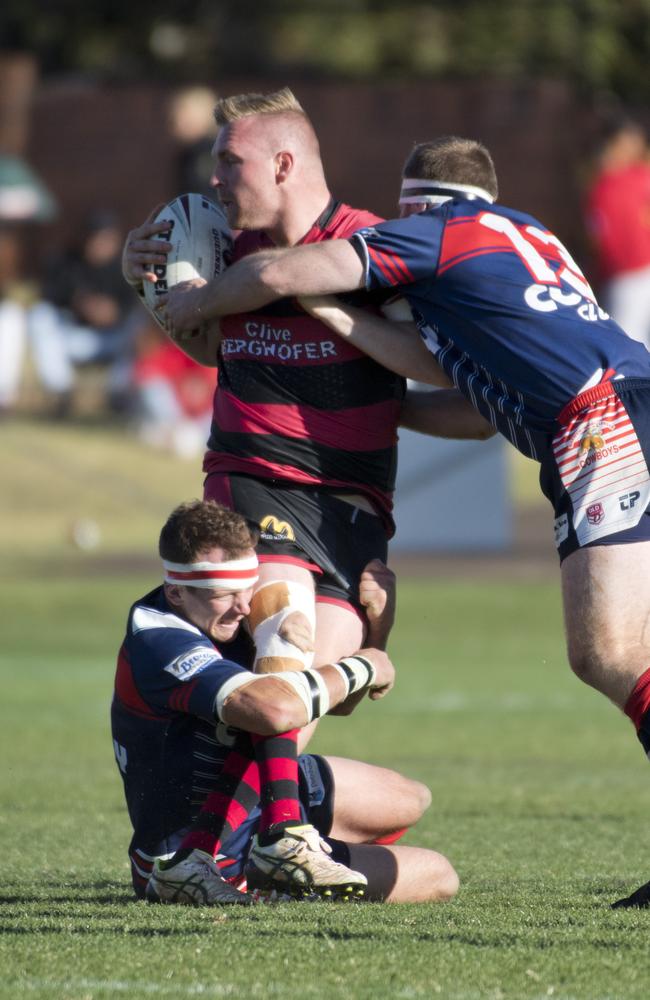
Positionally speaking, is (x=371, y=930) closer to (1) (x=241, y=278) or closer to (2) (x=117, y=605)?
(1) (x=241, y=278)

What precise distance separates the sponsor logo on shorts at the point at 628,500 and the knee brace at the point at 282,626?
1060 mm

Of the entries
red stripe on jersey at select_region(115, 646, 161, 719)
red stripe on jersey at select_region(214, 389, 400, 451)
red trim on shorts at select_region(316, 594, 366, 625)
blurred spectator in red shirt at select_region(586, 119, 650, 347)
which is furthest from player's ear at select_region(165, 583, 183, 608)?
blurred spectator in red shirt at select_region(586, 119, 650, 347)

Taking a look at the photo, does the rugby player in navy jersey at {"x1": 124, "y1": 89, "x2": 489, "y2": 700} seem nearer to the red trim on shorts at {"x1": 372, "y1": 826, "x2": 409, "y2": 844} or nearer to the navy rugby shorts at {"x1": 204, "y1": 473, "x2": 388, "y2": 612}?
the navy rugby shorts at {"x1": 204, "y1": 473, "x2": 388, "y2": 612}

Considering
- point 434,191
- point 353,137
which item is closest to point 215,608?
point 434,191

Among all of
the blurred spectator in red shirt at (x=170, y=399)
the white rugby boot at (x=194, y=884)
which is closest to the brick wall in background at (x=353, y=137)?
the blurred spectator in red shirt at (x=170, y=399)

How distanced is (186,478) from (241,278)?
13.3 metres

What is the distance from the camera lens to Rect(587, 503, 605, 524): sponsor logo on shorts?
523cm

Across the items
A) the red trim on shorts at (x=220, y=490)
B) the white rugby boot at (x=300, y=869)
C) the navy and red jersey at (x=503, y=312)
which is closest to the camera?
the white rugby boot at (x=300, y=869)

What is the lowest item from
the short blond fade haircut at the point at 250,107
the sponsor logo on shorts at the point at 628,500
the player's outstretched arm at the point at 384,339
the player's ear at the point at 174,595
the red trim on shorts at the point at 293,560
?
the player's ear at the point at 174,595

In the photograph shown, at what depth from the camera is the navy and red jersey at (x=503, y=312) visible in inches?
211

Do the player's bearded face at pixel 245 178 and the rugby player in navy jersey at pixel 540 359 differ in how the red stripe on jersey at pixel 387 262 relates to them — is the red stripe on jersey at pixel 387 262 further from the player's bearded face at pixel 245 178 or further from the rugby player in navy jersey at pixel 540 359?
the player's bearded face at pixel 245 178

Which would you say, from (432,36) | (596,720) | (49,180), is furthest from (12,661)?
(432,36)

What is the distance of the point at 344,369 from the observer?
5980 millimetres

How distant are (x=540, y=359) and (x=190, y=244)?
4.49 feet
